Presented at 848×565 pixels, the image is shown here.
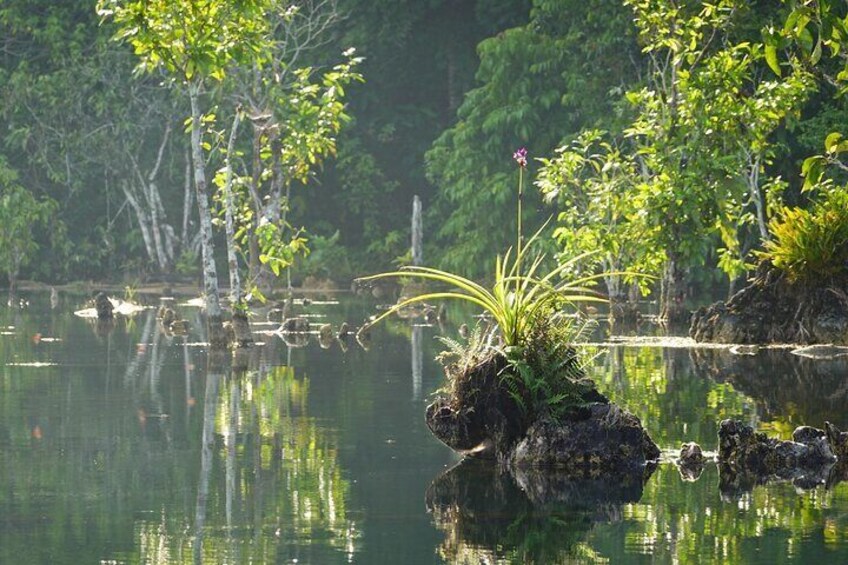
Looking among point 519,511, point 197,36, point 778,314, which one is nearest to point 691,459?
point 519,511

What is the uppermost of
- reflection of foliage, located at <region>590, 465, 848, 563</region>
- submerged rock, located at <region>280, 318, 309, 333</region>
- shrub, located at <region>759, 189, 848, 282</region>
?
shrub, located at <region>759, 189, 848, 282</region>

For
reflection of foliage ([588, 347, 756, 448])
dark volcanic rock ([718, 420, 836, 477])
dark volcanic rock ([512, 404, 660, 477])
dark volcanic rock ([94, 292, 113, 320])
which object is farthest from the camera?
dark volcanic rock ([94, 292, 113, 320])

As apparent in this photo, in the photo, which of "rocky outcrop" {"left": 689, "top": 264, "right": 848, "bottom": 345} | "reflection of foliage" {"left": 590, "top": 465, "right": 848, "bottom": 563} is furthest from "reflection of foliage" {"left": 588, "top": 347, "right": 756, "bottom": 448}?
"reflection of foliage" {"left": 590, "top": 465, "right": 848, "bottom": 563}

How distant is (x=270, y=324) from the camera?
37125mm

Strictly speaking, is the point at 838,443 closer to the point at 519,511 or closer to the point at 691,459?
the point at 691,459

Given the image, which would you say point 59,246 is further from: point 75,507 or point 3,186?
point 75,507

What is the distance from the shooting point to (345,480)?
49.4 feet

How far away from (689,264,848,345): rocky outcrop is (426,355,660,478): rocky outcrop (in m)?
12.2

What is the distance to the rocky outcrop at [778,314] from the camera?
2755 centimetres

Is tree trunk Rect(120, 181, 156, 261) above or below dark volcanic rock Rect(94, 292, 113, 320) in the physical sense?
above

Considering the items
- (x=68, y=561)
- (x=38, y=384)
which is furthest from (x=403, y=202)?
(x=68, y=561)

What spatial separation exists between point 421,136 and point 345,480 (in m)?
51.4

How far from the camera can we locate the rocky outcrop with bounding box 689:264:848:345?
27547mm

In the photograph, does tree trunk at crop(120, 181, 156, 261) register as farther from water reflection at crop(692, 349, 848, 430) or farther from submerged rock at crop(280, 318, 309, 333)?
water reflection at crop(692, 349, 848, 430)
